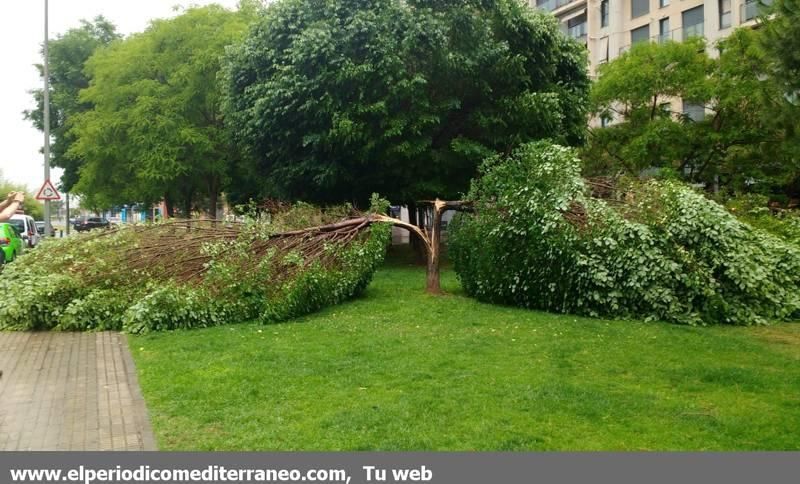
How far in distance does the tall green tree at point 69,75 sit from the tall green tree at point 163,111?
9.18 m

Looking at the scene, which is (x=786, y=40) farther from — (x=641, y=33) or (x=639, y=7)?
(x=639, y=7)

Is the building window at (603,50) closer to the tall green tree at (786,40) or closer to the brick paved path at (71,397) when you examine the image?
the tall green tree at (786,40)

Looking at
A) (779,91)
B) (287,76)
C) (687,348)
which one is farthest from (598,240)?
(287,76)

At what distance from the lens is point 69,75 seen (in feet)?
118

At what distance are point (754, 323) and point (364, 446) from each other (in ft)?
24.9

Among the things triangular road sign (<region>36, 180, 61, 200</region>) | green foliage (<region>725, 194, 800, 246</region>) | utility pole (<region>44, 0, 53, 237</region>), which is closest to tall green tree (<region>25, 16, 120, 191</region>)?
utility pole (<region>44, 0, 53, 237</region>)

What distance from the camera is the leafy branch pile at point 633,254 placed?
10.2 metres

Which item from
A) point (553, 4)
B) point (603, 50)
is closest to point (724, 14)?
point (603, 50)

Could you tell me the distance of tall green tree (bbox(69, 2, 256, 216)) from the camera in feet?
80.4

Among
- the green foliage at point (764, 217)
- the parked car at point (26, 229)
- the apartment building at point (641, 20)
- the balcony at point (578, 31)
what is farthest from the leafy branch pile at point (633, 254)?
the balcony at point (578, 31)

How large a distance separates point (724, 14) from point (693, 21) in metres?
2.05

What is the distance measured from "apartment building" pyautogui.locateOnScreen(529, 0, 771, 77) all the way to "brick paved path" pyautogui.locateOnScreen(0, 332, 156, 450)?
29386 millimetres

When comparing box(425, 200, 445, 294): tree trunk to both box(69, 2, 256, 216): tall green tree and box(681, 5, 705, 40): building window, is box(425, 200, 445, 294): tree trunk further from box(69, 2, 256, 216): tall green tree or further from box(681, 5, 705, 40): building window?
box(681, 5, 705, 40): building window

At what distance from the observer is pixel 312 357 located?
7.81 meters
